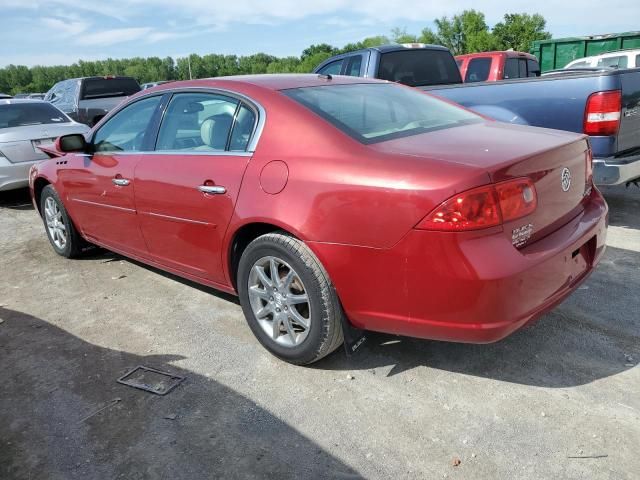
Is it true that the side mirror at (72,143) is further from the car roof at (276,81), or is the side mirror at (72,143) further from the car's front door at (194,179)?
the car roof at (276,81)

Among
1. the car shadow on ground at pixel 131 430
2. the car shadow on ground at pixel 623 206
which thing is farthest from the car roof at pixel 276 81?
the car shadow on ground at pixel 623 206

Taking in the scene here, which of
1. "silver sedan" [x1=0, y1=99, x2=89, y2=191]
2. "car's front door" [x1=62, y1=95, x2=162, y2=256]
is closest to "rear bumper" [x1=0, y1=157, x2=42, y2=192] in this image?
"silver sedan" [x1=0, y1=99, x2=89, y2=191]

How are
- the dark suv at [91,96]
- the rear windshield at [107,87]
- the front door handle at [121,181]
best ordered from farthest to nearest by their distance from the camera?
the rear windshield at [107,87], the dark suv at [91,96], the front door handle at [121,181]

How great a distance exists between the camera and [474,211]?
2377mm

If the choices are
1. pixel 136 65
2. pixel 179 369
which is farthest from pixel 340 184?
pixel 136 65

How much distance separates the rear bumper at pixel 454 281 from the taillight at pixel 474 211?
39 mm

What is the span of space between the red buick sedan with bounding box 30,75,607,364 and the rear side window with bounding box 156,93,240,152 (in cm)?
1

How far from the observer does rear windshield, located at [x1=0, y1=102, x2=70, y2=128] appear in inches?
329

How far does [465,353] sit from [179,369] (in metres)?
1.66

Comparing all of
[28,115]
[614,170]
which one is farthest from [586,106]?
[28,115]

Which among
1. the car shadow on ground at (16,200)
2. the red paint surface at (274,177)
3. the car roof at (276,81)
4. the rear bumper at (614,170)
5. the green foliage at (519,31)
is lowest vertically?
the car shadow on ground at (16,200)

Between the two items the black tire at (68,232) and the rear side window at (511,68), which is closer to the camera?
the black tire at (68,232)

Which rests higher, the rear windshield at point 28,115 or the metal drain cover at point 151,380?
the rear windshield at point 28,115

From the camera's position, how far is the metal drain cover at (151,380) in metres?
3.03
